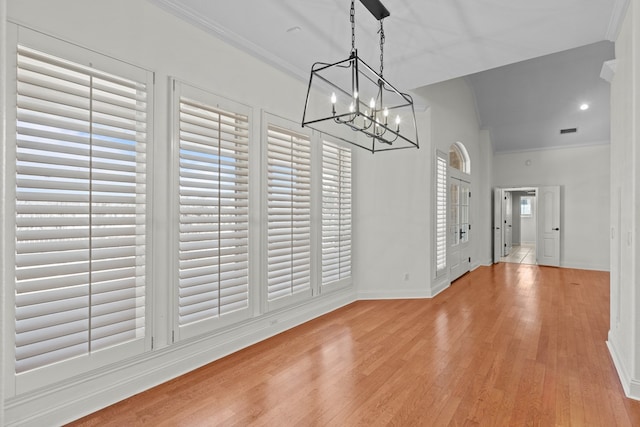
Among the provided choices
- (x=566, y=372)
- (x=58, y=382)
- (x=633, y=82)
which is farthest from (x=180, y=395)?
(x=633, y=82)

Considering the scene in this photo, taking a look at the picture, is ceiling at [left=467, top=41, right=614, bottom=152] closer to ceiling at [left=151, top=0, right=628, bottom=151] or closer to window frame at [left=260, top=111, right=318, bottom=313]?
ceiling at [left=151, top=0, right=628, bottom=151]

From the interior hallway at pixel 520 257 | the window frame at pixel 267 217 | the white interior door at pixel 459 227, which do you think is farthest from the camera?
the interior hallway at pixel 520 257

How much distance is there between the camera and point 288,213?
372 centimetres

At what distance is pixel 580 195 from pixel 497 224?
1910 millimetres

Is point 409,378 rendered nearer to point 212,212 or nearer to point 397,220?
point 212,212

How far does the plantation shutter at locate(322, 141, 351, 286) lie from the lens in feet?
14.3

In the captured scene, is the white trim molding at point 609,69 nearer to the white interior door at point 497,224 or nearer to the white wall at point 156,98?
the white wall at point 156,98

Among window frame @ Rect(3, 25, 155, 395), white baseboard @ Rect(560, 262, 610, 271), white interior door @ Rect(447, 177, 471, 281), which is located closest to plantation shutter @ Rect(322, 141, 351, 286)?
window frame @ Rect(3, 25, 155, 395)

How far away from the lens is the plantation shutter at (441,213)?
5.58 m

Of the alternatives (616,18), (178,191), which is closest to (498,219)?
(616,18)

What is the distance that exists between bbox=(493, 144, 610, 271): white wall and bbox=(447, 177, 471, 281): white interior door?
2660mm

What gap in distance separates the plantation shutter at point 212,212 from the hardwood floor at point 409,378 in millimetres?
599

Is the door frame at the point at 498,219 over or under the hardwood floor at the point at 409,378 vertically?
over

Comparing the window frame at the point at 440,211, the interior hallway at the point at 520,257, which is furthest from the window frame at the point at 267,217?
the interior hallway at the point at 520,257
